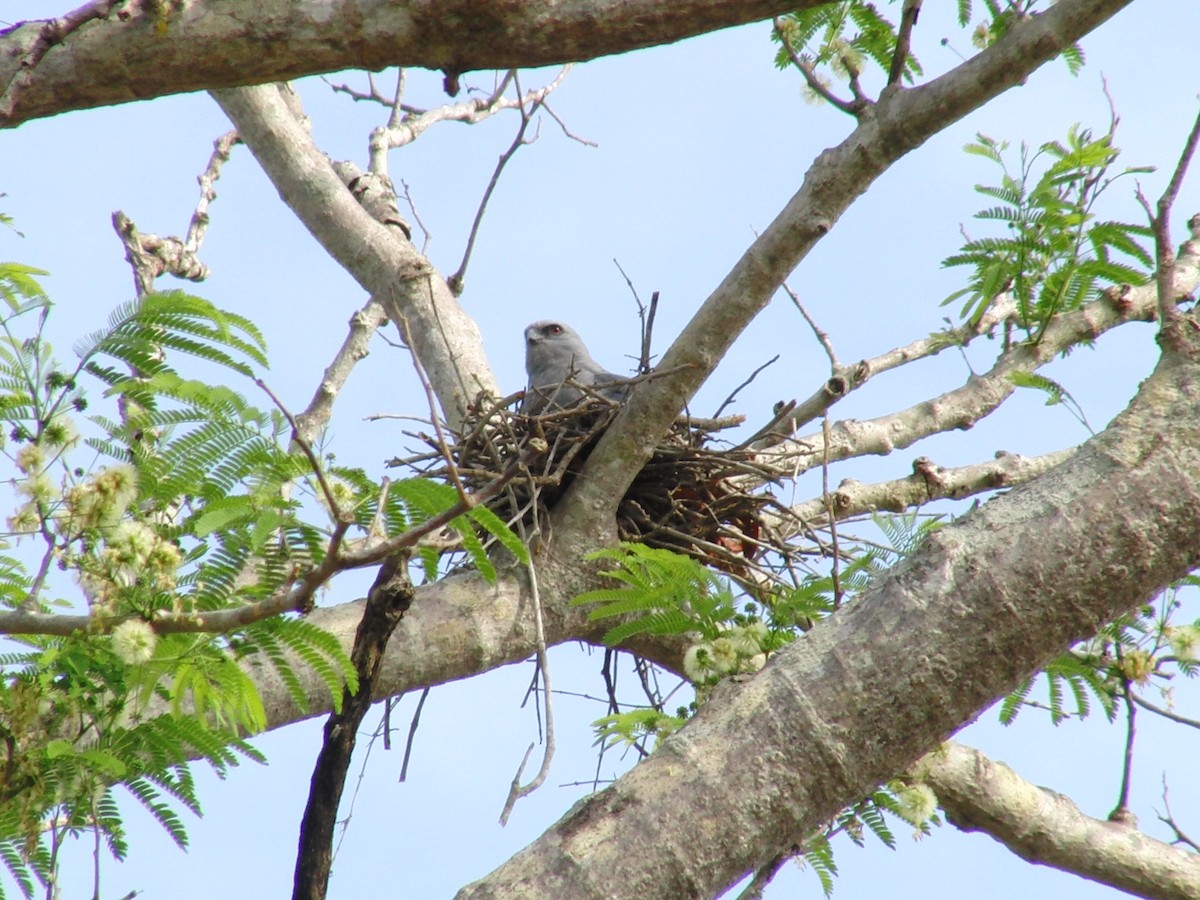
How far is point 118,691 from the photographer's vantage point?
7.90ft

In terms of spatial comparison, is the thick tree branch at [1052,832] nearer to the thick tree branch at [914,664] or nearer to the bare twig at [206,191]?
the thick tree branch at [914,664]

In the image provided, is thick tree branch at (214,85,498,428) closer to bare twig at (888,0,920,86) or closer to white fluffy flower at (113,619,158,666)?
bare twig at (888,0,920,86)

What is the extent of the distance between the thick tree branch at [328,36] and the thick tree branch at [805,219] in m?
0.83

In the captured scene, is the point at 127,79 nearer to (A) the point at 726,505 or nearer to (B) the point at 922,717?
(B) the point at 922,717

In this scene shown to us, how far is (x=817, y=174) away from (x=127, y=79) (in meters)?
1.84

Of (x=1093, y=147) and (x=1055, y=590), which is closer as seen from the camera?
(x=1055, y=590)

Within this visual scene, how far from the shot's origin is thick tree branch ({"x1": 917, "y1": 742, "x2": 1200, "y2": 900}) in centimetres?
377

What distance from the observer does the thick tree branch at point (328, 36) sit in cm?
256

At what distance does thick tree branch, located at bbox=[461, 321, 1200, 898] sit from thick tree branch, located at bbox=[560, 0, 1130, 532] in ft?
4.44

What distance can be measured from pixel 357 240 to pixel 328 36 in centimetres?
279

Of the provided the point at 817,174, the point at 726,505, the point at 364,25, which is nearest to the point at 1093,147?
the point at 817,174

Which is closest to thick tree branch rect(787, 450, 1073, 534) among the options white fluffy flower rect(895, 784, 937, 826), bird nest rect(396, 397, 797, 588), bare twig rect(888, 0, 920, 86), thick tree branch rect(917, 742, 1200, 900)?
bird nest rect(396, 397, 797, 588)

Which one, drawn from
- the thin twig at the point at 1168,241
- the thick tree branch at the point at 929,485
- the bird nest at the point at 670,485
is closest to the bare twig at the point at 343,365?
the bird nest at the point at 670,485

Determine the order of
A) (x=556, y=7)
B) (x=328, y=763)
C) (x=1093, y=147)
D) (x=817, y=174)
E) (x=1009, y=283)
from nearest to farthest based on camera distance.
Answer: (x=328, y=763) < (x=556, y=7) < (x=817, y=174) < (x=1093, y=147) < (x=1009, y=283)
